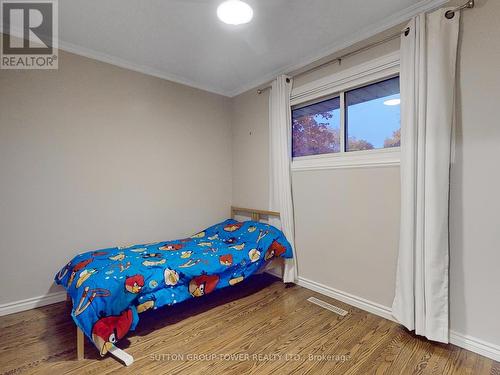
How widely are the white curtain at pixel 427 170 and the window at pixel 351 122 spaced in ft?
0.88

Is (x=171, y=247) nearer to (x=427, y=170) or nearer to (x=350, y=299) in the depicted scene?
(x=350, y=299)

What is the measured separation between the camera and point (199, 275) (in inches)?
84.5

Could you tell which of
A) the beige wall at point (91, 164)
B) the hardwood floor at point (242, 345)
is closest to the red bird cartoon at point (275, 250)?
the hardwood floor at point (242, 345)

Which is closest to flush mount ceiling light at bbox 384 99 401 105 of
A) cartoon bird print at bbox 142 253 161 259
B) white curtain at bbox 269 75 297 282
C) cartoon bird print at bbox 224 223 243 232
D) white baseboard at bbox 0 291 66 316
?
white curtain at bbox 269 75 297 282

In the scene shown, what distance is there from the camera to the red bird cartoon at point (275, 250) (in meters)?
2.66

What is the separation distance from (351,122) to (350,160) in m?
0.40

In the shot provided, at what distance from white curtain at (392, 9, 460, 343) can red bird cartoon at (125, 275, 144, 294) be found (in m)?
1.95

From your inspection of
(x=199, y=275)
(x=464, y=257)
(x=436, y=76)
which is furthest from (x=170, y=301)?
(x=436, y=76)

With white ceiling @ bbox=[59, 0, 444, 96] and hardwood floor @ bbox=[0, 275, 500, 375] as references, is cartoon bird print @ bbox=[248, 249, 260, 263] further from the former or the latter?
white ceiling @ bbox=[59, 0, 444, 96]

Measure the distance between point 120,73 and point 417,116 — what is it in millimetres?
2816

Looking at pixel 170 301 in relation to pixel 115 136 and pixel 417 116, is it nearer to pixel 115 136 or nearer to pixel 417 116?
pixel 115 136

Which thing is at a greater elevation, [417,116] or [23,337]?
[417,116]

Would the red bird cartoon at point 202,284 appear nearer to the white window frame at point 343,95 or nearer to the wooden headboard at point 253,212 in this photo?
the wooden headboard at point 253,212

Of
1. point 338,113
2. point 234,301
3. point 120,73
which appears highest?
point 120,73
